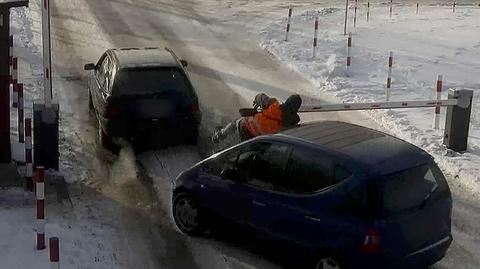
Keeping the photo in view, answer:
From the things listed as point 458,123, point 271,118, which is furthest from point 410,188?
point 458,123

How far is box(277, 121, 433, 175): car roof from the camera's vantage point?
28.0 feet

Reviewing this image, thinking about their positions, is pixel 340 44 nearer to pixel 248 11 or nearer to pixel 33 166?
pixel 248 11

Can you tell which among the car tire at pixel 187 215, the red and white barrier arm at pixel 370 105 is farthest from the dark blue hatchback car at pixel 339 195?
the red and white barrier arm at pixel 370 105

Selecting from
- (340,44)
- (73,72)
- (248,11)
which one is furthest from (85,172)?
(248,11)

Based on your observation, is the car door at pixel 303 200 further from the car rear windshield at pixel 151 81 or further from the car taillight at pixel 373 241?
the car rear windshield at pixel 151 81

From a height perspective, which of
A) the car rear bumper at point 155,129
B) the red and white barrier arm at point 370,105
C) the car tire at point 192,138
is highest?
the red and white barrier arm at point 370,105

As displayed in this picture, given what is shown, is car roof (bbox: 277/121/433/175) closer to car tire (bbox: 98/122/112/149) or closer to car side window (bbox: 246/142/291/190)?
car side window (bbox: 246/142/291/190)

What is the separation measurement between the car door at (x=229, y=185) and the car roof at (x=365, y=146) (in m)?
0.55

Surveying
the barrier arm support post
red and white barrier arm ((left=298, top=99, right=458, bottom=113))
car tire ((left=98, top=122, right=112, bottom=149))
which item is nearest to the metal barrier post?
the barrier arm support post

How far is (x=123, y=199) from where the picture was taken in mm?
11453

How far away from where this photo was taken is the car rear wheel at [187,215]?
10.1 meters

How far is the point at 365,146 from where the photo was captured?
8.86 meters

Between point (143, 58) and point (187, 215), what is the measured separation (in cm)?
437

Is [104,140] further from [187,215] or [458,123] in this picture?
[458,123]
